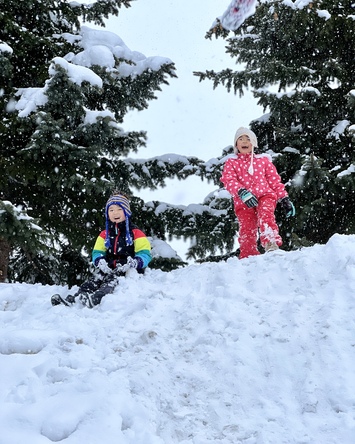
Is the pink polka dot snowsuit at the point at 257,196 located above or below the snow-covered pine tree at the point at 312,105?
below

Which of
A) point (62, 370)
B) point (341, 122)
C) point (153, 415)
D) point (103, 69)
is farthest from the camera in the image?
point (341, 122)

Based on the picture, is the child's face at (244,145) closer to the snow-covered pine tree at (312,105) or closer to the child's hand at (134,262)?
the snow-covered pine tree at (312,105)

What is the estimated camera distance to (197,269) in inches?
232

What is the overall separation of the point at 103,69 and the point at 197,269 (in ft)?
14.4

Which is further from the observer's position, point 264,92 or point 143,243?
point 264,92

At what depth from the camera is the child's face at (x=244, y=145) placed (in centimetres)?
710

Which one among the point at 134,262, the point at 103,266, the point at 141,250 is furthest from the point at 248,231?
the point at 103,266

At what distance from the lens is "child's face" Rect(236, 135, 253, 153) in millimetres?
7102

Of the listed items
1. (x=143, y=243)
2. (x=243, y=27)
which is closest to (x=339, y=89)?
(x=243, y=27)

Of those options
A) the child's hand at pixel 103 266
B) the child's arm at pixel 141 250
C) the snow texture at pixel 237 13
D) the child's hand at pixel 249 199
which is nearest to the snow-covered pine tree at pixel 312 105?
the snow texture at pixel 237 13

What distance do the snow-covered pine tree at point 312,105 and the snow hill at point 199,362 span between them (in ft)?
12.7

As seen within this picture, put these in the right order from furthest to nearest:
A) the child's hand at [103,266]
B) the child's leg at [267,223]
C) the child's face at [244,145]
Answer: the child's face at [244,145]
the child's leg at [267,223]
the child's hand at [103,266]

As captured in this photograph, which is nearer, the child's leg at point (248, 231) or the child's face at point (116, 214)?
the child's face at point (116, 214)

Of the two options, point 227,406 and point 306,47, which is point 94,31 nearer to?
point 306,47
